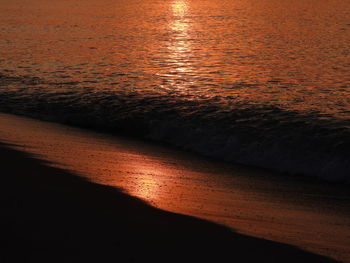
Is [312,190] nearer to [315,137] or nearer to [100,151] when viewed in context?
[315,137]

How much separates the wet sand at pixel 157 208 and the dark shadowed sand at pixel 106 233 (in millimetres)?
12

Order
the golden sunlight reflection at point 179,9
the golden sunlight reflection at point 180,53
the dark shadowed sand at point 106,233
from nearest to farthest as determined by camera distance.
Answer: the dark shadowed sand at point 106,233 → the golden sunlight reflection at point 180,53 → the golden sunlight reflection at point 179,9

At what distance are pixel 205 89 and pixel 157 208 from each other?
40.4 ft

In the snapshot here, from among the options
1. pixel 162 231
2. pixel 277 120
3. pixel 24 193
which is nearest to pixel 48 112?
pixel 277 120

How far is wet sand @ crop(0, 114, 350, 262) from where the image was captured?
589 centimetres

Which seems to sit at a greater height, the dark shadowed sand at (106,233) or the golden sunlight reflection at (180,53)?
the dark shadowed sand at (106,233)

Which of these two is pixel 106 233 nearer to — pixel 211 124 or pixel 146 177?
pixel 146 177

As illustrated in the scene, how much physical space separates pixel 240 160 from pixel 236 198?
3.34 metres

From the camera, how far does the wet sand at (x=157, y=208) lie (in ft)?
19.3

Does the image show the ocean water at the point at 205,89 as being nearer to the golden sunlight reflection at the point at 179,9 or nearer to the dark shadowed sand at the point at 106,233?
the dark shadowed sand at the point at 106,233

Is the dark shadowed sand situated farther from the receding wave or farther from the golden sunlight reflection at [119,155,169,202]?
the receding wave

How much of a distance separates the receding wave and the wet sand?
977mm

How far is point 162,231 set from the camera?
20.9 feet

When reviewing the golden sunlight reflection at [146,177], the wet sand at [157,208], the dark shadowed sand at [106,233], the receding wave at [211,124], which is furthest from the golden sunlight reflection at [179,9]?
the dark shadowed sand at [106,233]
